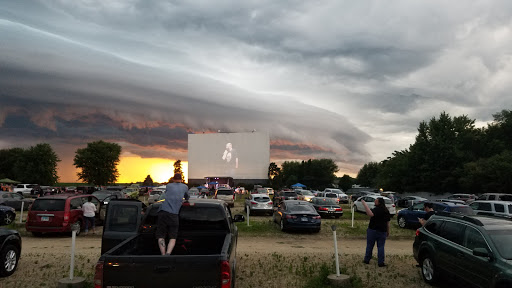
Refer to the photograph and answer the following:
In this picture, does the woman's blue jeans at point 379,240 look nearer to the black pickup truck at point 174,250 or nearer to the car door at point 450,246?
the car door at point 450,246

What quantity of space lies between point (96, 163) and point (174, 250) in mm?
92242

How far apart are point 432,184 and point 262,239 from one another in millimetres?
55327

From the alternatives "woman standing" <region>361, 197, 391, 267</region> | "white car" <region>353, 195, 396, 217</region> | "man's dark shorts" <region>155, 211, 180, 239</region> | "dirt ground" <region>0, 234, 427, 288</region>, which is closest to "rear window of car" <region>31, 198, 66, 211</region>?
"dirt ground" <region>0, 234, 427, 288</region>

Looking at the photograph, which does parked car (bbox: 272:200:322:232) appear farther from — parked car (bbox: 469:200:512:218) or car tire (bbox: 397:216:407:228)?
parked car (bbox: 469:200:512:218)

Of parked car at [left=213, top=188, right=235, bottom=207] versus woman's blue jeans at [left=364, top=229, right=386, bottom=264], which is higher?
parked car at [left=213, top=188, right=235, bottom=207]

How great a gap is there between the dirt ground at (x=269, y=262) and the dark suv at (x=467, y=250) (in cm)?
83

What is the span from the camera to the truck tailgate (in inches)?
194

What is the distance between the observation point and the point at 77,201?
17031mm

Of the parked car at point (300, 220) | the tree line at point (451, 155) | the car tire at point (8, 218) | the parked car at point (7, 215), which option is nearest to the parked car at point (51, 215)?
the parked car at point (7, 215)

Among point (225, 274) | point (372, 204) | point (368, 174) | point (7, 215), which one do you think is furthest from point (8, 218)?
point (368, 174)

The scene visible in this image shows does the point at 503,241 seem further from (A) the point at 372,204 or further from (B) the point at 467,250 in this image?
(A) the point at 372,204

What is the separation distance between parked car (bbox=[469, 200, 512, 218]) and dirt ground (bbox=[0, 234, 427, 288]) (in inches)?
211

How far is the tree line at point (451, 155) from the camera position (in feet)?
184

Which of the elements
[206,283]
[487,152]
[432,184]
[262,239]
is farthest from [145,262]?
[487,152]
